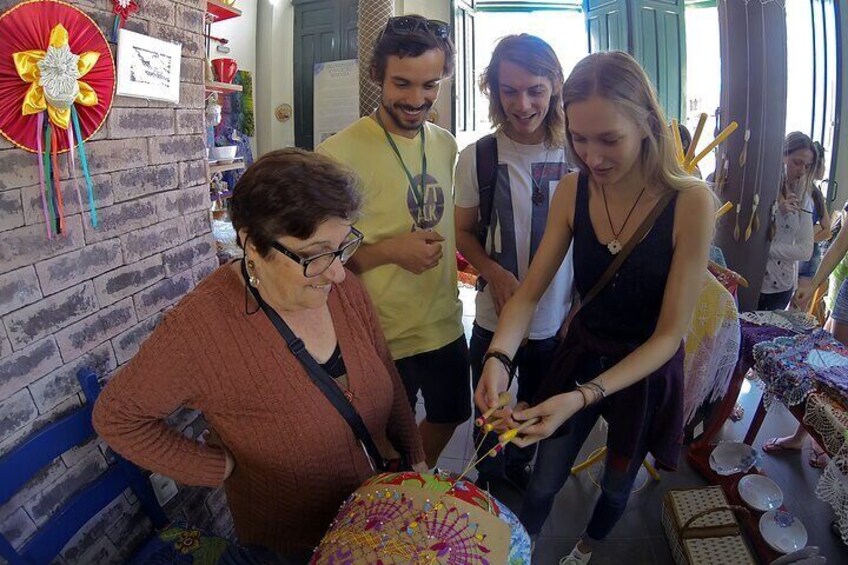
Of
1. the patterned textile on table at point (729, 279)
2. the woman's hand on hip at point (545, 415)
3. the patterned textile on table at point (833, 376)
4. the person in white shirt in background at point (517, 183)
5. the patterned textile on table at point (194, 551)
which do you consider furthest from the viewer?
the patterned textile on table at point (729, 279)

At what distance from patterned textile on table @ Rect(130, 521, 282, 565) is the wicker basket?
1.46 metres

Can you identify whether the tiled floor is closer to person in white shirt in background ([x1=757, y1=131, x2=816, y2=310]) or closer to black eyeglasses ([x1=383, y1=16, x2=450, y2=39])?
person in white shirt in background ([x1=757, y1=131, x2=816, y2=310])

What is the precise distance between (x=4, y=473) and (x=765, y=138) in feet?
11.5

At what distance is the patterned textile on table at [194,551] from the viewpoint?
127cm

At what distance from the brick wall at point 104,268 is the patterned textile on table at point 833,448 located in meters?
2.07

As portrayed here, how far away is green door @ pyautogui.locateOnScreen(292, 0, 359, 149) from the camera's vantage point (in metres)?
5.65

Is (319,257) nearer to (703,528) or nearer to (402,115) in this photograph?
(402,115)

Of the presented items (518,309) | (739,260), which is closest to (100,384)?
(518,309)

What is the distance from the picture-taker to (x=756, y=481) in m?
2.16

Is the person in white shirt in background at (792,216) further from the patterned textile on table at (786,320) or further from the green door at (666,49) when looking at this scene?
the green door at (666,49)

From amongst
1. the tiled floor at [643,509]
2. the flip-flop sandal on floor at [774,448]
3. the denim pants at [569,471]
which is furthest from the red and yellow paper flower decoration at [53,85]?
the flip-flop sandal on floor at [774,448]

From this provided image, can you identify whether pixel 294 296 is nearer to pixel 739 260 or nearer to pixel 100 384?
pixel 100 384

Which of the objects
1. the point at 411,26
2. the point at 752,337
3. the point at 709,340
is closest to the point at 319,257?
the point at 411,26

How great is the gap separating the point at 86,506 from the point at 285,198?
3.03 ft
